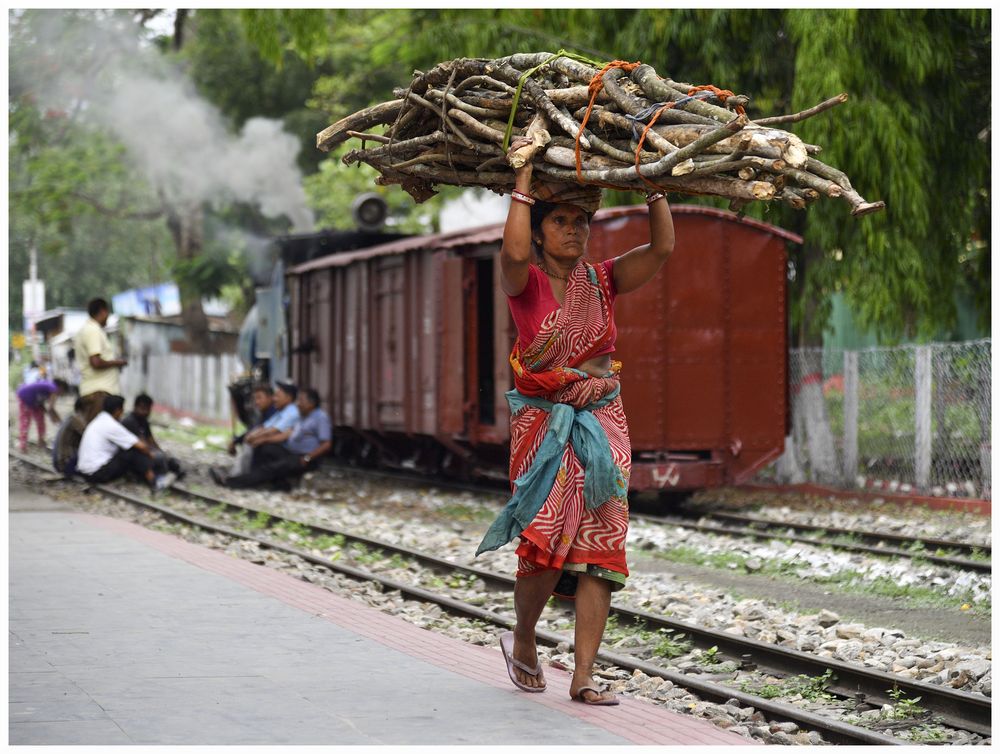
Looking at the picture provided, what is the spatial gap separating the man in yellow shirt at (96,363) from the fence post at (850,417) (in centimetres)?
881

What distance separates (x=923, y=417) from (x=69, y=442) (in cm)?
1062

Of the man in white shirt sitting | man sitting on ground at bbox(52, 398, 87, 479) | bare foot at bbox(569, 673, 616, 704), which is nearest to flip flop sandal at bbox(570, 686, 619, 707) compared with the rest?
bare foot at bbox(569, 673, 616, 704)

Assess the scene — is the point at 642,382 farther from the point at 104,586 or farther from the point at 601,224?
the point at 104,586

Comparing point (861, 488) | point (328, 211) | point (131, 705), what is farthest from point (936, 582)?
point (328, 211)

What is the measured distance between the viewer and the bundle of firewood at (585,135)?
186 inches

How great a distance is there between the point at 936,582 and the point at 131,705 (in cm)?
639

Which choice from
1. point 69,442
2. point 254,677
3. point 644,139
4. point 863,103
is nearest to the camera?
point 644,139

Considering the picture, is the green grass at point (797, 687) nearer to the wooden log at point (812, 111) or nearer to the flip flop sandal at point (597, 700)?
the flip flop sandal at point (597, 700)

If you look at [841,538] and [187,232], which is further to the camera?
[187,232]

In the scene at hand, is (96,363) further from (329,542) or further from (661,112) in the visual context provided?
(661,112)

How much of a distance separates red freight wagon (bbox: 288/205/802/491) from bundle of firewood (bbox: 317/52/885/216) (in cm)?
772

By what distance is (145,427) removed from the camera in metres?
17.3

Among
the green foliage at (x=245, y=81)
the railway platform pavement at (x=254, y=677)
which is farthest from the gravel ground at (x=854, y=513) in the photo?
the green foliage at (x=245, y=81)

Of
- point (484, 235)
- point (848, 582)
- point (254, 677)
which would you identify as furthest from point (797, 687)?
point (484, 235)
